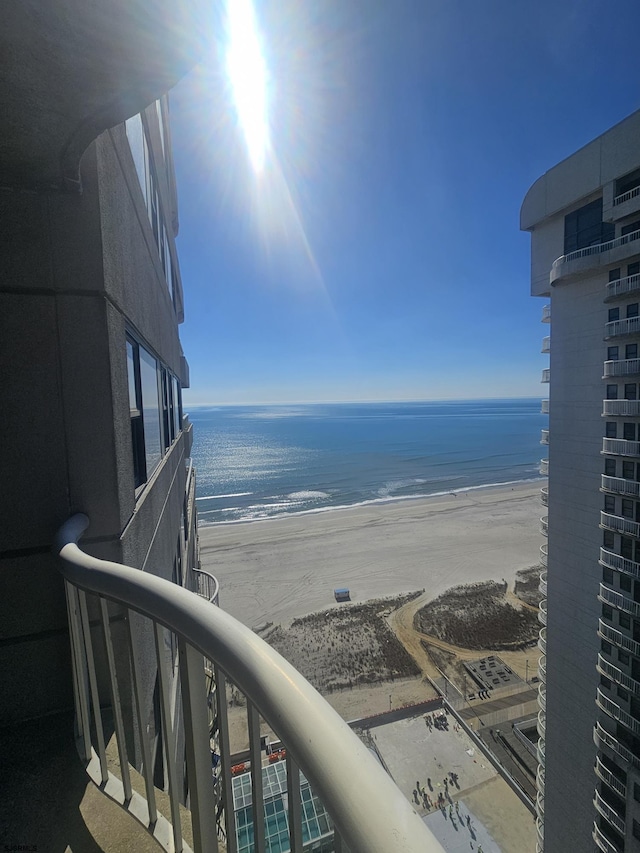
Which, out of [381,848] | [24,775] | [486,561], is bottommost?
[486,561]

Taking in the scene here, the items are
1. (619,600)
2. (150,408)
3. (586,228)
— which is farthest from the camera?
(586,228)

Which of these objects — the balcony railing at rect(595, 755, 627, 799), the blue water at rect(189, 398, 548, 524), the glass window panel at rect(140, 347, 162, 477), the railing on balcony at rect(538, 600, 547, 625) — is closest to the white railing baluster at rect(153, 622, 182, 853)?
the glass window panel at rect(140, 347, 162, 477)

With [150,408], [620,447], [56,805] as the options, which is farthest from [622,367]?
[56,805]

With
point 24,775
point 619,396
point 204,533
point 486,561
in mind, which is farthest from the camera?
point 204,533

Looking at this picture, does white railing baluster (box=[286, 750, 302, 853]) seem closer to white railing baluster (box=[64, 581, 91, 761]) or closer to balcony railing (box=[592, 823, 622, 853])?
white railing baluster (box=[64, 581, 91, 761])

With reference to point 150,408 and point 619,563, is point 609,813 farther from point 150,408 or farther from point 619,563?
point 150,408

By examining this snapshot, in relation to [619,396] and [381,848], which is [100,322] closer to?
[381,848]

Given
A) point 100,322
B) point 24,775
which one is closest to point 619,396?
point 100,322

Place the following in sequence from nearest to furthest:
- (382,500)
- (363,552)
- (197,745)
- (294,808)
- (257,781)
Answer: (294,808), (257,781), (197,745), (363,552), (382,500)
